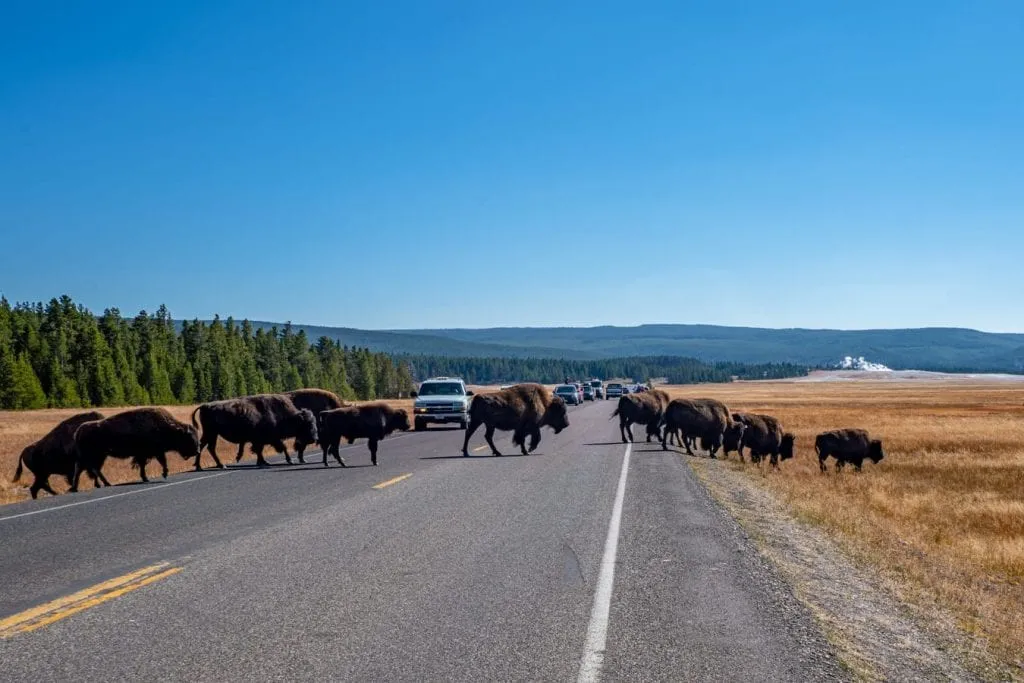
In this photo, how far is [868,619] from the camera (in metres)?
7.45

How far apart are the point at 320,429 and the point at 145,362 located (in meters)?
96.8

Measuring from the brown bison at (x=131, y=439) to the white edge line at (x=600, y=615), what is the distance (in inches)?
430

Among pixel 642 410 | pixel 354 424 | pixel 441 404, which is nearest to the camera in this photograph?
pixel 354 424

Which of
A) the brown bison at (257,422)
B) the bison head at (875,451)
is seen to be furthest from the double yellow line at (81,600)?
the bison head at (875,451)

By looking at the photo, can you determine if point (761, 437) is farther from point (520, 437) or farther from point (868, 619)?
point (868, 619)

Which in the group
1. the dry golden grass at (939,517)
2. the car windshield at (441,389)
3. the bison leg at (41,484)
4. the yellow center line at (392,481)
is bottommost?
the dry golden grass at (939,517)

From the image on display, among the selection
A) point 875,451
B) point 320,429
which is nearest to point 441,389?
point 320,429

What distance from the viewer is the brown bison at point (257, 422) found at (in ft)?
71.4

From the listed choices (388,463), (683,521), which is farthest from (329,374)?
(683,521)

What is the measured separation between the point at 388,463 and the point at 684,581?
12922 mm

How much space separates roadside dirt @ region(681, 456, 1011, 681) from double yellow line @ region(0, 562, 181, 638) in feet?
19.0

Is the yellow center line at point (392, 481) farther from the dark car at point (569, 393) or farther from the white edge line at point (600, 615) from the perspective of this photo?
the dark car at point (569, 393)

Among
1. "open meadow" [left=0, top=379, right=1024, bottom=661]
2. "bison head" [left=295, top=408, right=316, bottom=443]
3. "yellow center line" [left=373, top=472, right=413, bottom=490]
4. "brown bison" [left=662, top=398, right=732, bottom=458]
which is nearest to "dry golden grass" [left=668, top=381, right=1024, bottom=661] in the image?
"open meadow" [left=0, top=379, right=1024, bottom=661]

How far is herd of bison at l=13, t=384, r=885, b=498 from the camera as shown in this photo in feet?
58.3
